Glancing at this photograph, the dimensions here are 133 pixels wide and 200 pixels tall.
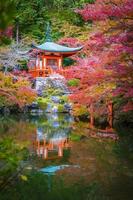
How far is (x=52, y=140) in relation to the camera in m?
14.4

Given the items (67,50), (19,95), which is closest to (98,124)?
(19,95)

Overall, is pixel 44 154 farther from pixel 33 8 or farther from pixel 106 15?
pixel 33 8

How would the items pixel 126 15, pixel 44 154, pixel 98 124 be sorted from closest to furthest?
pixel 126 15
pixel 44 154
pixel 98 124

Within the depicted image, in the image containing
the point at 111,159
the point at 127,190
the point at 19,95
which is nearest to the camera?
the point at 127,190

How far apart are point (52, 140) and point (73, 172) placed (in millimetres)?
5635

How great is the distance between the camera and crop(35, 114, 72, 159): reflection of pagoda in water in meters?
11.5

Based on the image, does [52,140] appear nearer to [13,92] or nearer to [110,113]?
[110,113]

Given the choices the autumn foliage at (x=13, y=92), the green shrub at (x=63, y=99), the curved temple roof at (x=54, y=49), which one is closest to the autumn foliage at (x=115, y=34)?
the autumn foliage at (x=13, y=92)

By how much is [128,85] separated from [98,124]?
7839 mm

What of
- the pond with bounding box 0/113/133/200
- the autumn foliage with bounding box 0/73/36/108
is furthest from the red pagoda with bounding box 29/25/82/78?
the pond with bounding box 0/113/133/200

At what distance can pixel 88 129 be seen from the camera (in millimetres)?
17844

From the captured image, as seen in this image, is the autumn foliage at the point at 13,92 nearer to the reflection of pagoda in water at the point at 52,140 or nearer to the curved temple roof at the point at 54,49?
the reflection of pagoda in water at the point at 52,140

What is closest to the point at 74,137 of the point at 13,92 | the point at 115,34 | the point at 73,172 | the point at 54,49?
the point at 115,34

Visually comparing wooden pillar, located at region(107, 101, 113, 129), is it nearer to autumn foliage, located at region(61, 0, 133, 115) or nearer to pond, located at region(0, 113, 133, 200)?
autumn foliage, located at region(61, 0, 133, 115)
